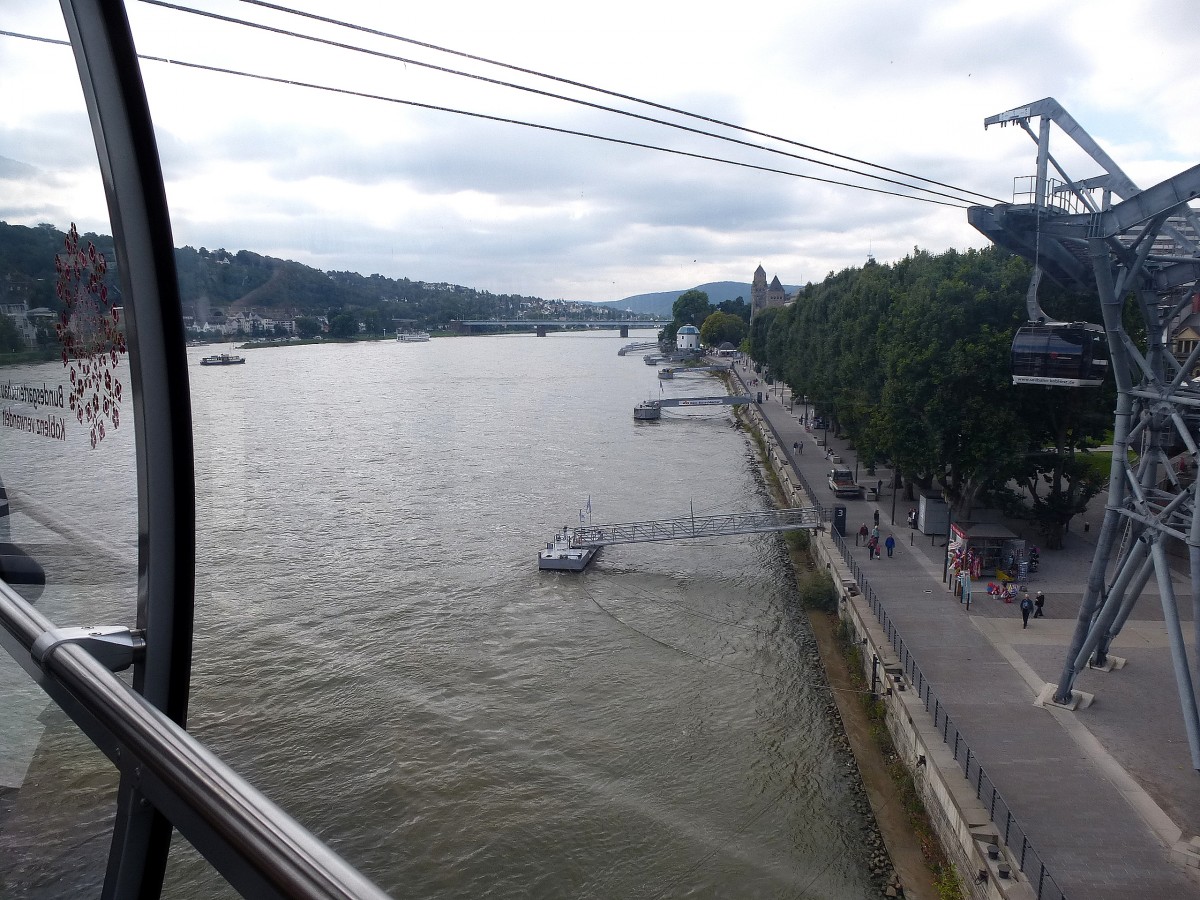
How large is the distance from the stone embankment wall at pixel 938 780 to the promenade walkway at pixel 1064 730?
10 cm

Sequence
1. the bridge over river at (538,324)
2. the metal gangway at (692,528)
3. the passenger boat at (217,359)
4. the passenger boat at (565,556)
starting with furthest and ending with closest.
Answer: the bridge over river at (538,324), the metal gangway at (692,528), the passenger boat at (565,556), the passenger boat at (217,359)

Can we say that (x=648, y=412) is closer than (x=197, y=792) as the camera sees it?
No

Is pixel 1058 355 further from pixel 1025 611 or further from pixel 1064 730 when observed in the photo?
pixel 1064 730

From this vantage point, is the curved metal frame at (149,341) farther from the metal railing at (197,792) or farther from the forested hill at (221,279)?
the metal railing at (197,792)

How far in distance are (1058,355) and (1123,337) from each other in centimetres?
54

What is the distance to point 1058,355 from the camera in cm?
695

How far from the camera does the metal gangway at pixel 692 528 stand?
12263 mm

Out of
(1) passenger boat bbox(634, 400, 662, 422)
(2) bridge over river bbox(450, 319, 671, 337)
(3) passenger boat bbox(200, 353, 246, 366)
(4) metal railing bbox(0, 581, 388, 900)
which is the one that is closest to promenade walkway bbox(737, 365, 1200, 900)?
(3) passenger boat bbox(200, 353, 246, 366)

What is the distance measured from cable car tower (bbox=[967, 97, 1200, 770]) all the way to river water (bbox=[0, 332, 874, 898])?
2.81 m

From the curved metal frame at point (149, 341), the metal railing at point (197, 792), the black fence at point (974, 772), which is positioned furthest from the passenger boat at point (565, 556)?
the metal railing at point (197, 792)

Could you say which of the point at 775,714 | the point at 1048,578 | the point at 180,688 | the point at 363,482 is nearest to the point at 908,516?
the point at 1048,578

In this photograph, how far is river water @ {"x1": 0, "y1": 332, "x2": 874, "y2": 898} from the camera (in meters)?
5.96

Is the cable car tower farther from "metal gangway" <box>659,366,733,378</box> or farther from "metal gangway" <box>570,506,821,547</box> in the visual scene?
"metal gangway" <box>659,366,733,378</box>

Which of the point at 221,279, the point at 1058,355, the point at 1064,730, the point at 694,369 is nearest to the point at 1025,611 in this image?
the point at 1064,730
